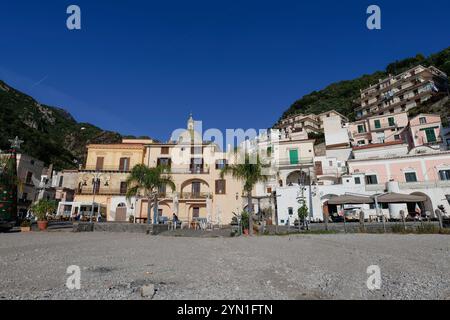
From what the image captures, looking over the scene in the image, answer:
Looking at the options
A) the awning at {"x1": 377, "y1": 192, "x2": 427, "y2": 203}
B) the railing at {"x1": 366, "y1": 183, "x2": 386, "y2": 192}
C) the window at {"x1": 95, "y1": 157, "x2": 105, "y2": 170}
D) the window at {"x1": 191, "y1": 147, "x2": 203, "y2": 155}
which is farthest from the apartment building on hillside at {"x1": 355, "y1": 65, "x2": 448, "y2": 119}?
the window at {"x1": 95, "y1": 157, "x2": 105, "y2": 170}

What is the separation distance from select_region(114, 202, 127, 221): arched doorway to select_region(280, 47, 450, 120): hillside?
66245 mm

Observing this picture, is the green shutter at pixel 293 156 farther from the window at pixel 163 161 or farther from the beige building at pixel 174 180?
the window at pixel 163 161

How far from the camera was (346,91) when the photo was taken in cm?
8706

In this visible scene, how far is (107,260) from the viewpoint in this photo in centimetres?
730

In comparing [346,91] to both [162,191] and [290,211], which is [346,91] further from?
[162,191]

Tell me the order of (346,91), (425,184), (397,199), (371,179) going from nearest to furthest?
(397,199) → (425,184) → (371,179) → (346,91)

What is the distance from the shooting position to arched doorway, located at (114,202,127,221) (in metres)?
33.7

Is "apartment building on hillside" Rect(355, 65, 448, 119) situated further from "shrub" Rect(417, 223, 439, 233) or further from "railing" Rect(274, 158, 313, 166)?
"shrub" Rect(417, 223, 439, 233)

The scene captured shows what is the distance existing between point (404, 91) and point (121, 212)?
68530mm

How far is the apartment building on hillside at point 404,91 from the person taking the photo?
195ft

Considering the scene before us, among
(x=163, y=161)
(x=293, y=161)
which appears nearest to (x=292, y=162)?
(x=293, y=161)

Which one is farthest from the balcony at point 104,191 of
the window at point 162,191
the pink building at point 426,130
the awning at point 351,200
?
the pink building at point 426,130

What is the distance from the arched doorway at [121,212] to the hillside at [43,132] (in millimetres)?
36577
